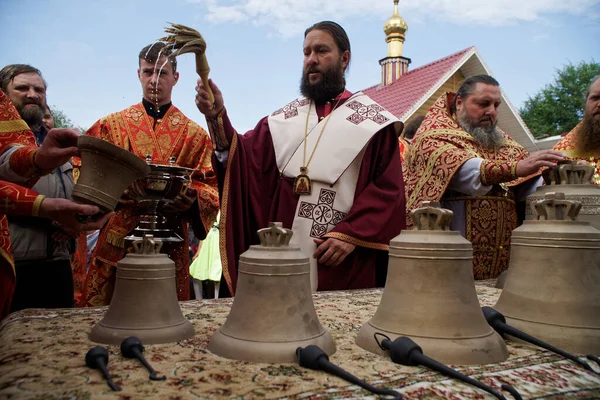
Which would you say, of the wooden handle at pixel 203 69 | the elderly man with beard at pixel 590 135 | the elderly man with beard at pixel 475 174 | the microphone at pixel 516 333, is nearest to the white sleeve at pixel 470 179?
the elderly man with beard at pixel 475 174

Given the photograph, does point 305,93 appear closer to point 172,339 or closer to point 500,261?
point 500,261

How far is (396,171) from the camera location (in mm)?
3461

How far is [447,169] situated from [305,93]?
1160 mm

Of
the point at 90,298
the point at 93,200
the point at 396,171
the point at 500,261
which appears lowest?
the point at 90,298

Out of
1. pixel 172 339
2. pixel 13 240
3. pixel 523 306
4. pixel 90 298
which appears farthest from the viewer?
pixel 90 298

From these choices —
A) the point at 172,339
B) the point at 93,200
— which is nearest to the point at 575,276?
the point at 172,339

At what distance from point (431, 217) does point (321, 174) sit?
1777mm

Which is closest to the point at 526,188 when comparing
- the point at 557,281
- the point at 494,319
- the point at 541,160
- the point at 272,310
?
the point at 541,160

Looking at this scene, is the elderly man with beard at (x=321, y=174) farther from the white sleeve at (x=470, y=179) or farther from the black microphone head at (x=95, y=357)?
the black microphone head at (x=95, y=357)

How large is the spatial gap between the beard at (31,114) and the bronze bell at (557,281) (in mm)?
3138

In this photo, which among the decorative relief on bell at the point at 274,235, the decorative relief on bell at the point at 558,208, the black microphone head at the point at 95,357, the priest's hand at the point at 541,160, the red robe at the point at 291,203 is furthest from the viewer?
the red robe at the point at 291,203

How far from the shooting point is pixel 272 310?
150cm

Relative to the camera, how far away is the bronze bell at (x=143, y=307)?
1.61m

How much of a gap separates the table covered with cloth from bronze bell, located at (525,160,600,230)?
86 cm
